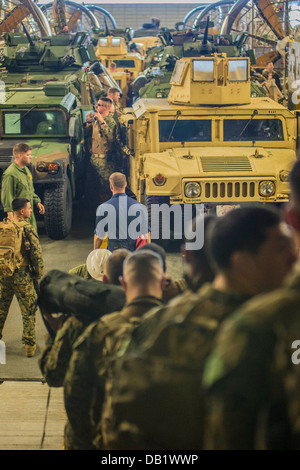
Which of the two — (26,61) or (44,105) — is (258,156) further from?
(26,61)

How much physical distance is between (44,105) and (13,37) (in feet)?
14.4

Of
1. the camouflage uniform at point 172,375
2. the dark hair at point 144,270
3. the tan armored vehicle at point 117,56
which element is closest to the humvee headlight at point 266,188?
the dark hair at point 144,270

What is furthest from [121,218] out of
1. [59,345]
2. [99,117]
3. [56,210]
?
[99,117]

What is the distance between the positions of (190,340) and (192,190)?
5.91 m

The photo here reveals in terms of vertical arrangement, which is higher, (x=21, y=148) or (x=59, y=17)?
(x=21, y=148)

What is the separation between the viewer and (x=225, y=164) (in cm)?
804

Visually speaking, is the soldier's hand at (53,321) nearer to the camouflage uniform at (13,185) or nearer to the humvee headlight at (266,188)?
the camouflage uniform at (13,185)

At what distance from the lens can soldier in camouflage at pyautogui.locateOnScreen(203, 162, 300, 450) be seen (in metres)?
1.78

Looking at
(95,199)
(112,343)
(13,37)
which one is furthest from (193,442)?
(13,37)

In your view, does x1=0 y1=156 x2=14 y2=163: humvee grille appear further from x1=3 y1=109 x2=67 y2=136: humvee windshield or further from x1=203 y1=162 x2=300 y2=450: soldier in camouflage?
x1=203 y1=162 x2=300 y2=450: soldier in camouflage

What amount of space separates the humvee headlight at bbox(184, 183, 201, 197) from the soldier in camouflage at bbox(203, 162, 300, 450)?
6050 mm

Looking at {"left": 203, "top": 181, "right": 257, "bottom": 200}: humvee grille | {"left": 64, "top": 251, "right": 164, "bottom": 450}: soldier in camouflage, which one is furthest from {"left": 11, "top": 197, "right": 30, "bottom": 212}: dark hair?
{"left": 64, "top": 251, "right": 164, "bottom": 450}: soldier in camouflage

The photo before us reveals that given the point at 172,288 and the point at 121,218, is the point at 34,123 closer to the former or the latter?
the point at 121,218

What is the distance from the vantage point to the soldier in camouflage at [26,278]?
580 cm
